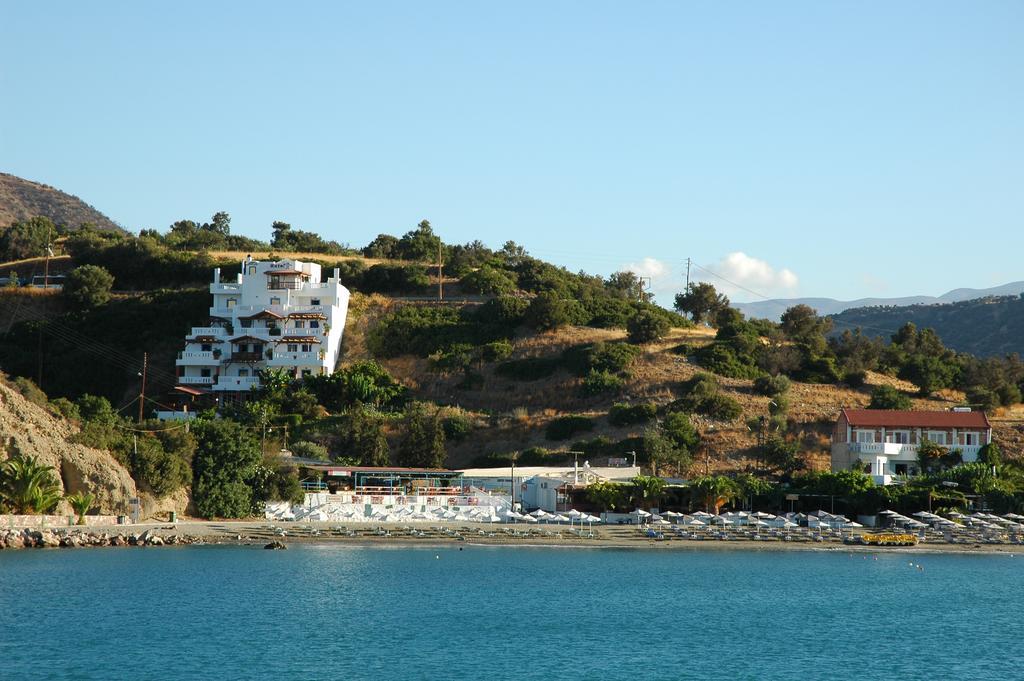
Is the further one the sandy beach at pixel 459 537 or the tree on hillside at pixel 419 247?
the tree on hillside at pixel 419 247

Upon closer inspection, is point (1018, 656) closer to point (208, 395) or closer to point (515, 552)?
point (515, 552)

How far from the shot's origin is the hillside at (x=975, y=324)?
541 ft

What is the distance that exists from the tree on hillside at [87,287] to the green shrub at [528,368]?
108ft

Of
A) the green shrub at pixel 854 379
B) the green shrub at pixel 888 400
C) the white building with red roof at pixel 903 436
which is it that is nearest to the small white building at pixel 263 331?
the white building with red roof at pixel 903 436

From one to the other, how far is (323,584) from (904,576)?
25209mm

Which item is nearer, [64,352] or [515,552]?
[515,552]

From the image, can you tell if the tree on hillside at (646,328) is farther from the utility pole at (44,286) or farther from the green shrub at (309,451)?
the utility pole at (44,286)

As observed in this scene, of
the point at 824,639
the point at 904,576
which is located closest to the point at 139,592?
the point at 824,639

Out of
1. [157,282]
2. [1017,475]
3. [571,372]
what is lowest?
[1017,475]

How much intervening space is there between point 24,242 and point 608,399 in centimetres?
5963

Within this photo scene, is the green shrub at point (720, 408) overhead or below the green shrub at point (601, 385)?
below

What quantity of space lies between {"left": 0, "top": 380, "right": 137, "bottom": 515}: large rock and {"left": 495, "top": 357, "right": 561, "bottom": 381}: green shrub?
1446 inches

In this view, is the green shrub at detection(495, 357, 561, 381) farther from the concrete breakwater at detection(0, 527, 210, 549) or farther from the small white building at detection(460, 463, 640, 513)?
the concrete breakwater at detection(0, 527, 210, 549)

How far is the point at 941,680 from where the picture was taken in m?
35.5
